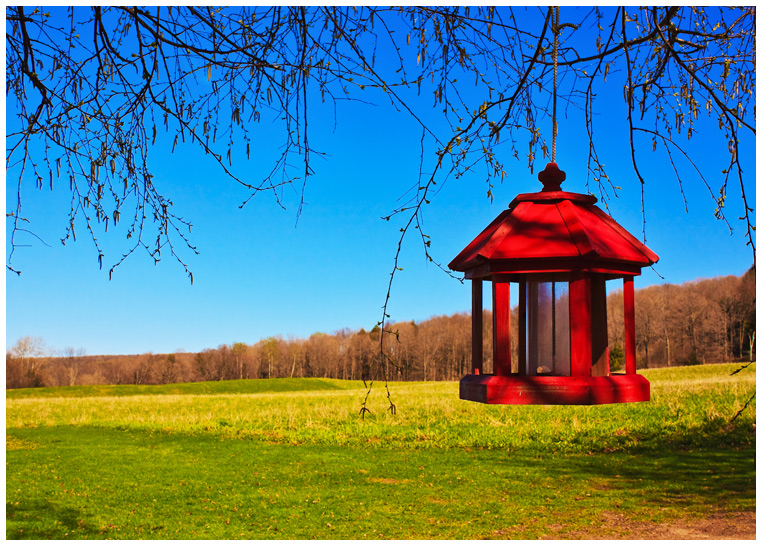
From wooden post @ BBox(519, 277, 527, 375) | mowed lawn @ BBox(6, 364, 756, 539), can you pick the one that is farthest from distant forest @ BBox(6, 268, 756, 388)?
wooden post @ BBox(519, 277, 527, 375)

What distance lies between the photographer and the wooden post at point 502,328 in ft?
6.59

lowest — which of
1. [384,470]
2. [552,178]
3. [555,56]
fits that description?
[384,470]

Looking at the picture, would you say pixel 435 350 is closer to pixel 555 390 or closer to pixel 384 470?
pixel 384 470

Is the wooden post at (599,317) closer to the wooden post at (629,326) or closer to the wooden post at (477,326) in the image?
the wooden post at (629,326)

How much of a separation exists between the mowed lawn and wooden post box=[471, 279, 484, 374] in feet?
21.3

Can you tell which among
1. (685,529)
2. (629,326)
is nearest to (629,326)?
(629,326)

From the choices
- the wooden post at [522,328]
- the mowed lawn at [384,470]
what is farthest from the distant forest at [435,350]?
the wooden post at [522,328]

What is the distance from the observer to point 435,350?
39.4 m

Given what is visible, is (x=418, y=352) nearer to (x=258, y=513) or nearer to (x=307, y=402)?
(x=307, y=402)

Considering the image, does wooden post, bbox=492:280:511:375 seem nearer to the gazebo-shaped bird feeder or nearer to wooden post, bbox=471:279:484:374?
the gazebo-shaped bird feeder

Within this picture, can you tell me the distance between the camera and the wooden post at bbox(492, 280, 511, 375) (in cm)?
201

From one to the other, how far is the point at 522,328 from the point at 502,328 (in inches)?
21.4

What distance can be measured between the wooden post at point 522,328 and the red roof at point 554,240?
36 centimetres

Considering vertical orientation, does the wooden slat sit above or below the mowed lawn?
→ above
